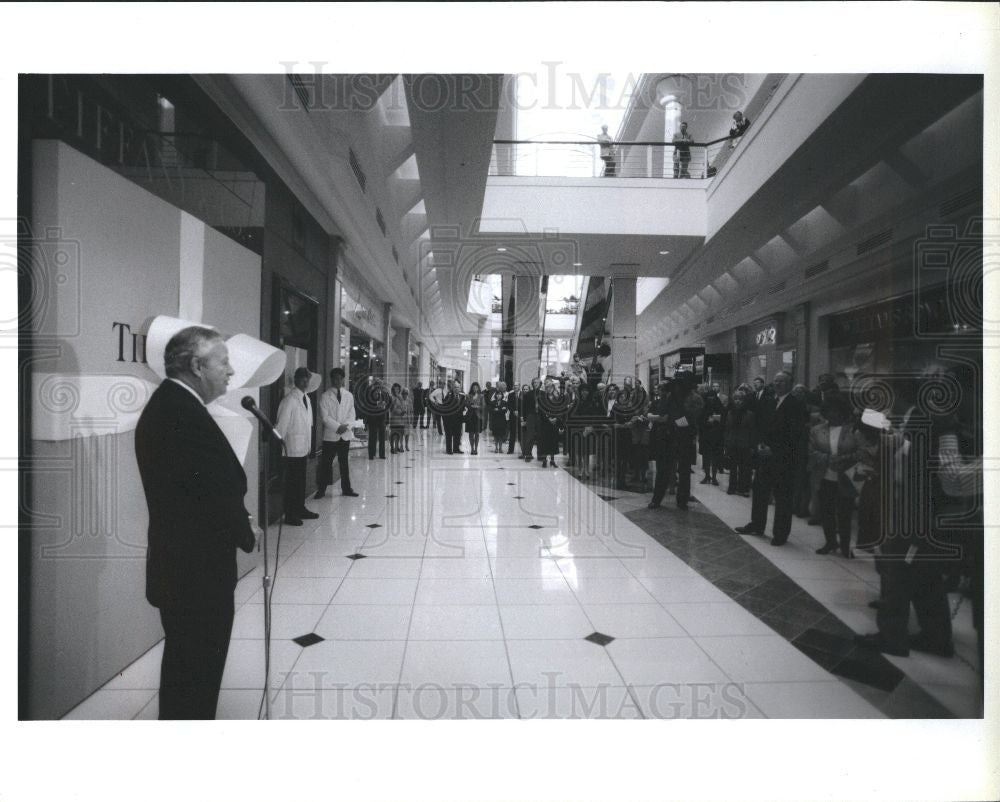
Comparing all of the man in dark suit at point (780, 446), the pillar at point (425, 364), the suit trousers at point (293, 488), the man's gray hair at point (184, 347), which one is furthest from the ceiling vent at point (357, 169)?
the pillar at point (425, 364)

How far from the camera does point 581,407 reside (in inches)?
299

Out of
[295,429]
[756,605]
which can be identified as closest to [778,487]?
[756,605]

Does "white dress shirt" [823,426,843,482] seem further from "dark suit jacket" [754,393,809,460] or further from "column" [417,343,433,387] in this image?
"column" [417,343,433,387]

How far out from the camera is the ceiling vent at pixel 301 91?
3.74 m

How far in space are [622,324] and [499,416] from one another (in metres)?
2.91

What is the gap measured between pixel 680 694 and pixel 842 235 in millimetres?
4369

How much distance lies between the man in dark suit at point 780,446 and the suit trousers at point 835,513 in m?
0.30

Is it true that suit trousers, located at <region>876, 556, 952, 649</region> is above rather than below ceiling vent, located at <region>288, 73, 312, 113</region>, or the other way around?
below

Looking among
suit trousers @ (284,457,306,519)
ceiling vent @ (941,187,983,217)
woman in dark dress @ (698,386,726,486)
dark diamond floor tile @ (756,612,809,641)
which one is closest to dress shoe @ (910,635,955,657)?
dark diamond floor tile @ (756,612,809,641)

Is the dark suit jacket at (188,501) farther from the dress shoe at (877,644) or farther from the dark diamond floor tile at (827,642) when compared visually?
the dress shoe at (877,644)

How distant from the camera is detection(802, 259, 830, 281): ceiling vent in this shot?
16.9 ft

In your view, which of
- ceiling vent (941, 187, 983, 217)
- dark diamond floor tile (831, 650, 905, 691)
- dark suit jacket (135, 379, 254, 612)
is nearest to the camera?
dark suit jacket (135, 379, 254, 612)

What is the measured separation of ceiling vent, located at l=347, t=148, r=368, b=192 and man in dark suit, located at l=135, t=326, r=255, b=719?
4.25 metres
